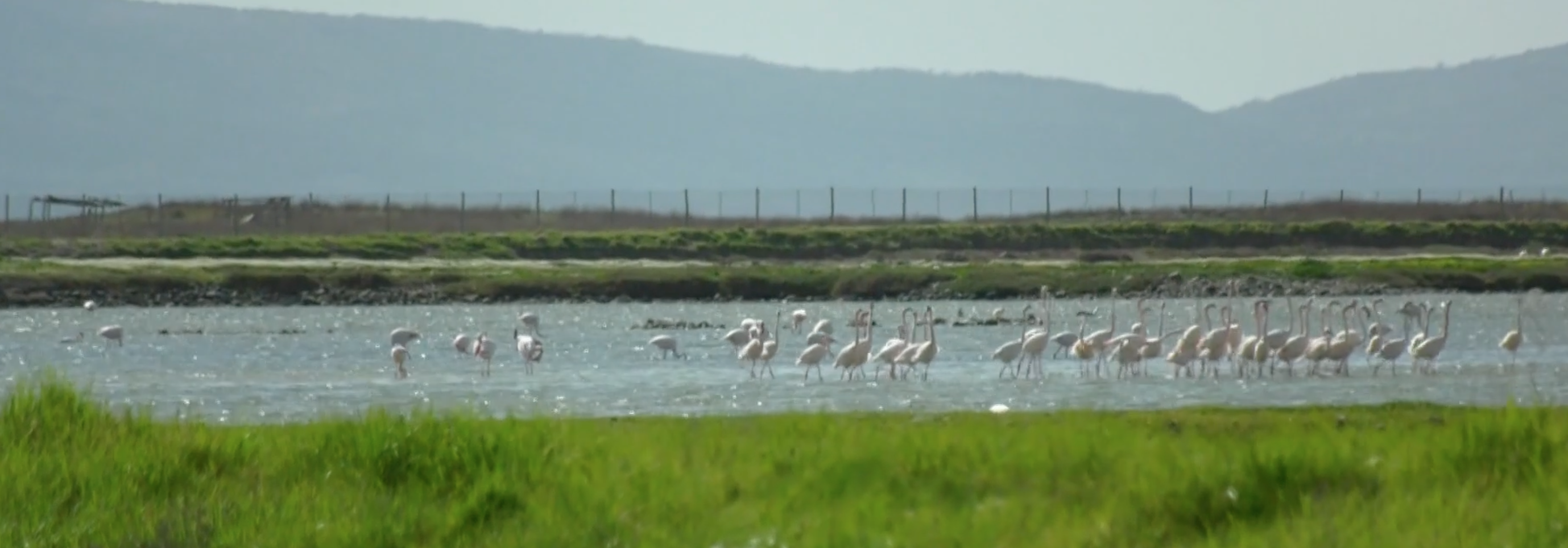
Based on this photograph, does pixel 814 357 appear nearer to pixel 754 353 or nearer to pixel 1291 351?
pixel 754 353

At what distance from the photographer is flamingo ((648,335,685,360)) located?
96.1 ft

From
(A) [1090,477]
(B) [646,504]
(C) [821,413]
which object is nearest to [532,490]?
(B) [646,504]

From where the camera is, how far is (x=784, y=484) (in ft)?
38.9

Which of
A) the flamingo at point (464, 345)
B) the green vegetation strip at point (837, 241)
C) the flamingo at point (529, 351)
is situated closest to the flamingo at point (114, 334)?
the flamingo at point (464, 345)

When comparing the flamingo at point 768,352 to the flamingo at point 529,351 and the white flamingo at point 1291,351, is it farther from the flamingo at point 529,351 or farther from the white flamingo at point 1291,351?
the white flamingo at point 1291,351

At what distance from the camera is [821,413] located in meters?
15.8

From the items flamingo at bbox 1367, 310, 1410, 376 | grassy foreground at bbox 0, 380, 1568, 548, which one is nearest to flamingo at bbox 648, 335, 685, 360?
flamingo at bbox 1367, 310, 1410, 376

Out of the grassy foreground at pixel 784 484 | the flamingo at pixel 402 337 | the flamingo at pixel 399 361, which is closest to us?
the grassy foreground at pixel 784 484

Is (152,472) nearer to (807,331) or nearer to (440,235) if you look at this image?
(807,331)

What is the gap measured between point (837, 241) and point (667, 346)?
1242 inches

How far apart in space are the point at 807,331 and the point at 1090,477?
2684 cm

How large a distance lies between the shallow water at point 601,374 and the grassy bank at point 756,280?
5571 mm

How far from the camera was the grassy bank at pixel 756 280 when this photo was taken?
48750mm

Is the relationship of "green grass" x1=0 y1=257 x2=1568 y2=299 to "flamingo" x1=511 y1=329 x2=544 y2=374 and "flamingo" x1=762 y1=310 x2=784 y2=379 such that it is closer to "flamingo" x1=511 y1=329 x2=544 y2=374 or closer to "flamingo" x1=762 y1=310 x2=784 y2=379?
"flamingo" x1=762 y1=310 x2=784 y2=379
